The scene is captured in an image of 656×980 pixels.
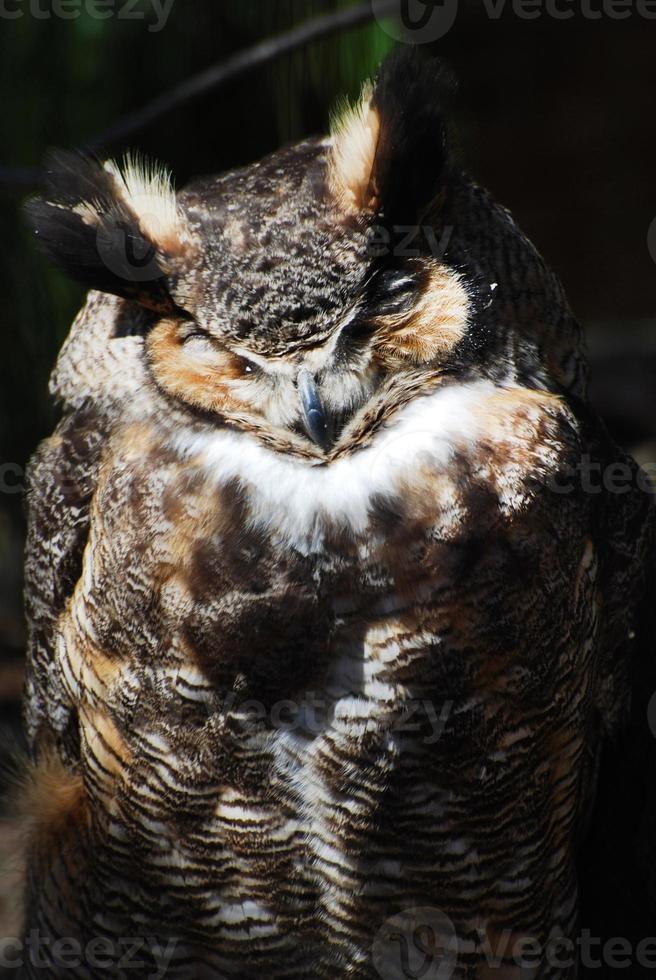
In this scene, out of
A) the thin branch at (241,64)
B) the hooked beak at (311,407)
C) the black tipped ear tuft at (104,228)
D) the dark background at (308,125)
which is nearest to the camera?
the hooked beak at (311,407)

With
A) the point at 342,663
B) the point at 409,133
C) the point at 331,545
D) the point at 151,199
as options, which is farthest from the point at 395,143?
the point at 342,663

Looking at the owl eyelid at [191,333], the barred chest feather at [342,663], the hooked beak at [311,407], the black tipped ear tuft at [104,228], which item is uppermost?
the black tipped ear tuft at [104,228]

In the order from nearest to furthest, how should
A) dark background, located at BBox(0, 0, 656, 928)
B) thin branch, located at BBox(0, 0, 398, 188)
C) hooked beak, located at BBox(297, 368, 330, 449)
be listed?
hooked beak, located at BBox(297, 368, 330, 449), thin branch, located at BBox(0, 0, 398, 188), dark background, located at BBox(0, 0, 656, 928)

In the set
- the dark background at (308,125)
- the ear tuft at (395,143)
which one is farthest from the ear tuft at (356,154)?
the dark background at (308,125)

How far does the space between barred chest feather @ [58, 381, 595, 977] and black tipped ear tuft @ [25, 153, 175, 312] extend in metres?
0.22

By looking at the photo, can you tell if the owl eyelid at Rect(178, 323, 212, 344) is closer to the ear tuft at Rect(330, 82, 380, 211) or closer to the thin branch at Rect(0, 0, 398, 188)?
the ear tuft at Rect(330, 82, 380, 211)

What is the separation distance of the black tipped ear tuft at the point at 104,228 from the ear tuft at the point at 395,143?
0.90 ft

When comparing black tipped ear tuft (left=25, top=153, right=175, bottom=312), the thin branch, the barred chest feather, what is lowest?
the barred chest feather

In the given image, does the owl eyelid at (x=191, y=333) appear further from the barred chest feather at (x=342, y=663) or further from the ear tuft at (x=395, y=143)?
the ear tuft at (x=395, y=143)

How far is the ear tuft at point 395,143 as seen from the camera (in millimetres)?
1506

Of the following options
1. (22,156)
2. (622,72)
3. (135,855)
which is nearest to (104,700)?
(135,855)

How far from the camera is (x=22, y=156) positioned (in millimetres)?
2988

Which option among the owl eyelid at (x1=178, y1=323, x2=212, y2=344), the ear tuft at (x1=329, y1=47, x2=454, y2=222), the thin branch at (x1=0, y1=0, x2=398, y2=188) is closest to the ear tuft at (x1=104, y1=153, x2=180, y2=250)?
the owl eyelid at (x1=178, y1=323, x2=212, y2=344)

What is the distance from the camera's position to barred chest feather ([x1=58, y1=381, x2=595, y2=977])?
156 cm
